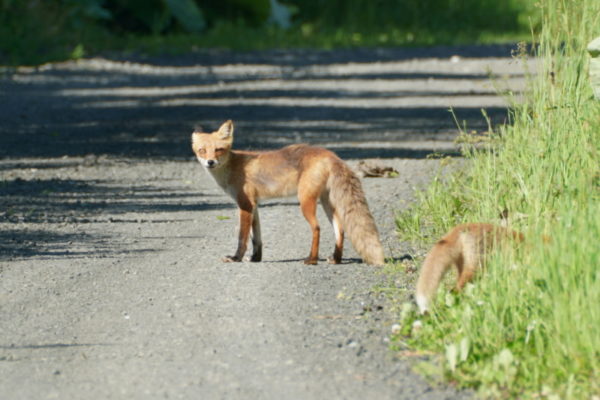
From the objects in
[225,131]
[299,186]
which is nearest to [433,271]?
[299,186]

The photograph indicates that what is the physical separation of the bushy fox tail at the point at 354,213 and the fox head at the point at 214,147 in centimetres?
93

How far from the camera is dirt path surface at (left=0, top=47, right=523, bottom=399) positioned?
206 inches

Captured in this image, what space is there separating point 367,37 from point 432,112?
39.6 ft

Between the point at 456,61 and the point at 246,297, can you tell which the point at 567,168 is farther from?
the point at 456,61

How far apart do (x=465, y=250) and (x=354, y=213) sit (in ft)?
4.70

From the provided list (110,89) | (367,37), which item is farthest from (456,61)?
(110,89)

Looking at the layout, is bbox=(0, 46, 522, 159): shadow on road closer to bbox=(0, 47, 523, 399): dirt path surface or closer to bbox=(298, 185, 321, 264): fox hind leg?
bbox=(0, 47, 523, 399): dirt path surface

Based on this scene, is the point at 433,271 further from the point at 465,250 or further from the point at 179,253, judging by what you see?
the point at 179,253

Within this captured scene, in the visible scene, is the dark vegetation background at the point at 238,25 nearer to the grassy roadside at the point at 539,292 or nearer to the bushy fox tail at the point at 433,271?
Answer: the grassy roadside at the point at 539,292

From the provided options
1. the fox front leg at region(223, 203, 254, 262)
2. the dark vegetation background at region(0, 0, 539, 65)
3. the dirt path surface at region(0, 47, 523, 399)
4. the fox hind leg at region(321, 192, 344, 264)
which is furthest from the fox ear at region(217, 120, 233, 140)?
the dark vegetation background at region(0, 0, 539, 65)

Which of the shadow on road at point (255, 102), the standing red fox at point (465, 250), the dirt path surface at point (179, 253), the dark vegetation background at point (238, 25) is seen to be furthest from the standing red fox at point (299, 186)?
the dark vegetation background at point (238, 25)

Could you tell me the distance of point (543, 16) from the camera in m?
7.98

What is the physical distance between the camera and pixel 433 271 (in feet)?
18.9

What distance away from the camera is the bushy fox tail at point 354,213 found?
7.24 metres
